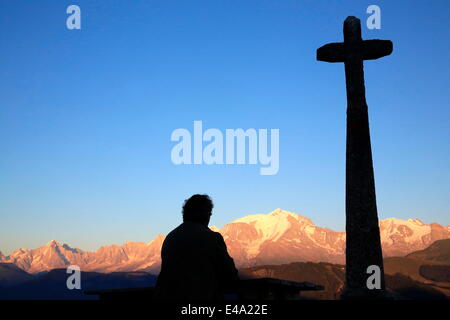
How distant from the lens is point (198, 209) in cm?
581

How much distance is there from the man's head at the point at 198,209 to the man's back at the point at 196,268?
12 cm

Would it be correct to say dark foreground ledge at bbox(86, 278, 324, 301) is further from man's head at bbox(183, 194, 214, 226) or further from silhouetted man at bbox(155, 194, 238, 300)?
man's head at bbox(183, 194, 214, 226)

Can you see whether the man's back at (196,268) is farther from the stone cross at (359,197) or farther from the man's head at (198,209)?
the stone cross at (359,197)

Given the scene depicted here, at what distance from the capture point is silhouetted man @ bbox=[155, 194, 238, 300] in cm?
552

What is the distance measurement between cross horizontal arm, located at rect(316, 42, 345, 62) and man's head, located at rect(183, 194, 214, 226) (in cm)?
940

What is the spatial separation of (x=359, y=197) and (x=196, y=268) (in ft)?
25.8

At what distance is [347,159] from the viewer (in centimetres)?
1296

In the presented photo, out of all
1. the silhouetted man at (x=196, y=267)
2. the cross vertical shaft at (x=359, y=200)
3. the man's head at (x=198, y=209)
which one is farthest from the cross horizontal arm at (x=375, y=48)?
the silhouetted man at (x=196, y=267)

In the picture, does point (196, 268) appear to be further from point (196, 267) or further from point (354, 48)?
point (354, 48)

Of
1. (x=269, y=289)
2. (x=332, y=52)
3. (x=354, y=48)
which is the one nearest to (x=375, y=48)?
(x=354, y=48)

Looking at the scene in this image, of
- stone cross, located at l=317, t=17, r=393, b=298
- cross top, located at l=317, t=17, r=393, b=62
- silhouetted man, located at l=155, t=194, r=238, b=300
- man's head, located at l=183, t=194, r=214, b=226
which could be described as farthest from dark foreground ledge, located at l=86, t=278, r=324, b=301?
cross top, located at l=317, t=17, r=393, b=62

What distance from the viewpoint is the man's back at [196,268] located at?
5.52 m
